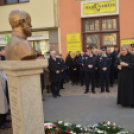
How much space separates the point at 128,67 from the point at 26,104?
13.2ft

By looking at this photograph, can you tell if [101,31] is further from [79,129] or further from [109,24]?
[79,129]

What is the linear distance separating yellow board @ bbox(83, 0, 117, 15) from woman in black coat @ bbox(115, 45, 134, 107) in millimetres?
5717

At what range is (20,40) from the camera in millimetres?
3463

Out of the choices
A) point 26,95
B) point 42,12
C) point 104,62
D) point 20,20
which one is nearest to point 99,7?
point 42,12

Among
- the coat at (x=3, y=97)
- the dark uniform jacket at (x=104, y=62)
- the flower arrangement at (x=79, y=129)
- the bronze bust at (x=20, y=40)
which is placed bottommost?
the flower arrangement at (x=79, y=129)

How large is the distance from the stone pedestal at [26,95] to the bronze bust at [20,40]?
18 centimetres

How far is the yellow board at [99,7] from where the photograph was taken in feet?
37.7

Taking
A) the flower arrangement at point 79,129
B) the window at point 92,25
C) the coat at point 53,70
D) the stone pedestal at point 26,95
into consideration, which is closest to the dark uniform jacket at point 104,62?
the coat at point 53,70

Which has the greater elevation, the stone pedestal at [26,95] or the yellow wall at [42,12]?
the yellow wall at [42,12]

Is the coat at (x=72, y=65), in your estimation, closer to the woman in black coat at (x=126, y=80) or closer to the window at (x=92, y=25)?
the window at (x=92, y=25)

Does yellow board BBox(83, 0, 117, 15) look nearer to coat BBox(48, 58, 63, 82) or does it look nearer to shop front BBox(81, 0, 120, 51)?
shop front BBox(81, 0, 120, 51)

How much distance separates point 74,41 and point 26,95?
9.34 m

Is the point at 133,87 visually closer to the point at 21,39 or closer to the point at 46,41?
the point at 21,39

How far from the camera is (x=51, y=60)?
26.9 feet
